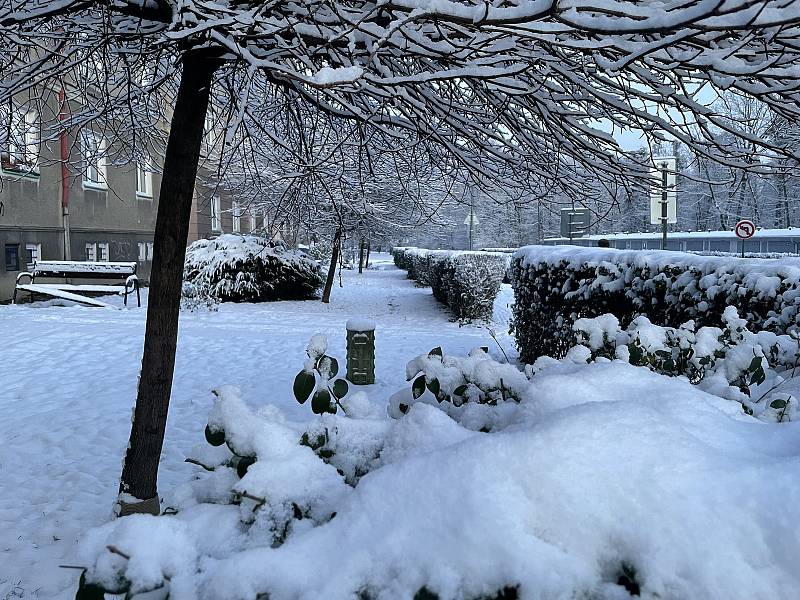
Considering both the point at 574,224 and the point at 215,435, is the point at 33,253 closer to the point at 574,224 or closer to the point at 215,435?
the point at 574,224

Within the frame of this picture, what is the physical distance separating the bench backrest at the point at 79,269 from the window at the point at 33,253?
0.17 m

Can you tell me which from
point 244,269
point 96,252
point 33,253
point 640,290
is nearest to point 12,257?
point 33,253

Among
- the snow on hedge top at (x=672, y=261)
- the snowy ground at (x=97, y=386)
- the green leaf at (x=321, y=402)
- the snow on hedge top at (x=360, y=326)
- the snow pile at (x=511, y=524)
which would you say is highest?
the snow on hedge top at (x=672, y=261)

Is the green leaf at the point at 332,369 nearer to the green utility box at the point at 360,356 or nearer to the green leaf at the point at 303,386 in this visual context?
the green leaf at the point at 303,386

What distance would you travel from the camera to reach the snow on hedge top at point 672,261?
11.8 ft

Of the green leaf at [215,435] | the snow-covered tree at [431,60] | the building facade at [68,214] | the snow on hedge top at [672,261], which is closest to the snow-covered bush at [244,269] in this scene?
the building facade at [68,214]

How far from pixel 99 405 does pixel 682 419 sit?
5.56 metres

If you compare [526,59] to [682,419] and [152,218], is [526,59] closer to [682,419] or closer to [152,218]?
[682,419]

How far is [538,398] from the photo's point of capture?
1.40 m

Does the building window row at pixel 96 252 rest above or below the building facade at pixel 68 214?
below

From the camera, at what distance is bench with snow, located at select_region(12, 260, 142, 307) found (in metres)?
12.2

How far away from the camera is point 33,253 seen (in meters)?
13.2

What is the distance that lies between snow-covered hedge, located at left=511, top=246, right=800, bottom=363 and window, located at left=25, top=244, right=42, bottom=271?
1062 cm

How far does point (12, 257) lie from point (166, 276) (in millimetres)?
11770
